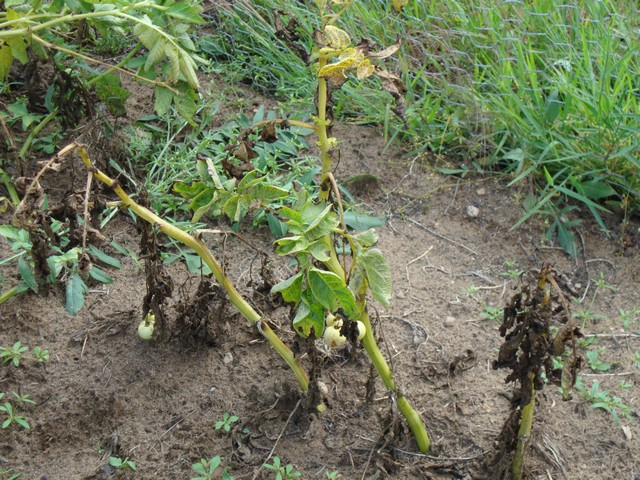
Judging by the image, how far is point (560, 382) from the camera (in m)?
1.84

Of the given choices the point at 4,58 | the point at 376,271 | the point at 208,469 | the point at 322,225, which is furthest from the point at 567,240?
the point at 4,58

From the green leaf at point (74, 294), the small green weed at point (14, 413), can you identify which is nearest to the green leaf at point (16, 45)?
the green leaf at point (74, 294)

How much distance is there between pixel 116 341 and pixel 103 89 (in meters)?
1.06

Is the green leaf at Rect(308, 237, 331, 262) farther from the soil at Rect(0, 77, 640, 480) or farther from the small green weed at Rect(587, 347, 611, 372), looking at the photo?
the small green weed at Rect(587, 347, 611, 372)

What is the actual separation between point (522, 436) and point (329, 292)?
0.66 metres

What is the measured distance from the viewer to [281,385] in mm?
2379

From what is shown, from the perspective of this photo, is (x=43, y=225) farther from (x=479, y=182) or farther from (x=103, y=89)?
(x=479, y=182)

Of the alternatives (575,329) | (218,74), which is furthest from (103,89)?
(575,329)

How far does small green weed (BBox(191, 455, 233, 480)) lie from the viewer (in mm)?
2141

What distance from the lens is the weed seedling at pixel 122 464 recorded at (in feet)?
7.16

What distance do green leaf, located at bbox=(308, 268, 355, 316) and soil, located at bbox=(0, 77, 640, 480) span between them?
316 mm

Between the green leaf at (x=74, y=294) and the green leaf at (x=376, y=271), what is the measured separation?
0.99 meters

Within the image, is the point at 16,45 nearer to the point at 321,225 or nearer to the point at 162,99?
the point at 162,99

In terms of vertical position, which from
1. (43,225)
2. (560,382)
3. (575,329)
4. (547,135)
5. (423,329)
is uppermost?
(43,225)
